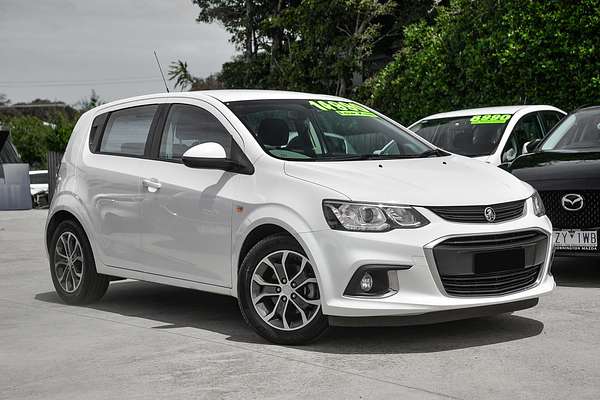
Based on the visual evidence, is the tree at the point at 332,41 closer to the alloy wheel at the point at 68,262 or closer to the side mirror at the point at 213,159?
the alloy wheel at the point at 68,262

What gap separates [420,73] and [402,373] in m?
14.7

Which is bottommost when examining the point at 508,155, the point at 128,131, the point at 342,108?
the point at 508,155

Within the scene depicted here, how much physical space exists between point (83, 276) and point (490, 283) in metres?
3.68

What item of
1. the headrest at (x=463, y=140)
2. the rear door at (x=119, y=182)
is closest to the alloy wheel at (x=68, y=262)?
the rear door at (x=119, y=182)

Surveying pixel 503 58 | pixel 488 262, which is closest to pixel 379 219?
pixel 488 262

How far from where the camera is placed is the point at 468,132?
1203cm

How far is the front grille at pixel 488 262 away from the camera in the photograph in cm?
611

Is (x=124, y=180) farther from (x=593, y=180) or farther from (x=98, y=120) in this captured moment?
(x=593, y=180)

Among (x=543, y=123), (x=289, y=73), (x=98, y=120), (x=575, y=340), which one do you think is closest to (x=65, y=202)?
(x=98, y=120)

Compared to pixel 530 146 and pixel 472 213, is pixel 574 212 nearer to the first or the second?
pixel 530 146

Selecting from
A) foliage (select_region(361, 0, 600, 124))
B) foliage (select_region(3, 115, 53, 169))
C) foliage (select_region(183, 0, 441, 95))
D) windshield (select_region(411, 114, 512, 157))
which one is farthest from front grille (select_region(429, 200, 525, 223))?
foliage (select_region(3, 115, 53, 169))

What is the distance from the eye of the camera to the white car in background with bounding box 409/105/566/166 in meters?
11.6

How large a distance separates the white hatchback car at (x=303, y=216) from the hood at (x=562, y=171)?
1604mm

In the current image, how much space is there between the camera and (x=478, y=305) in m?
6.21
